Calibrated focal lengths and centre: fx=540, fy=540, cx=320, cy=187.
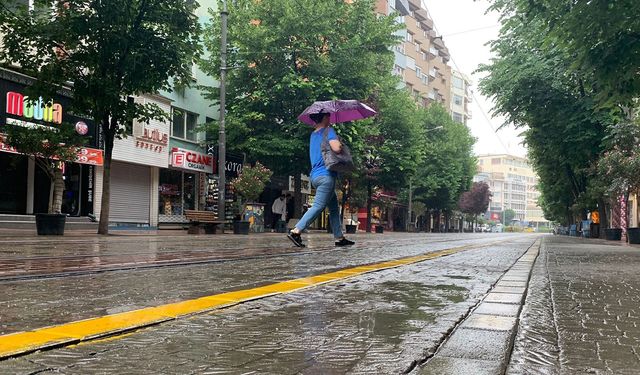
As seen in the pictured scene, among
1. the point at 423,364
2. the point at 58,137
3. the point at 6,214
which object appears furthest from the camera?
the point at 6,214

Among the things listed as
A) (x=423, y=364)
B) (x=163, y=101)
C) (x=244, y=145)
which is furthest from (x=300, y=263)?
(x=163, y=101)

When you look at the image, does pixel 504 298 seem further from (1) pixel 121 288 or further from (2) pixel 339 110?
(2) pixel 339 110

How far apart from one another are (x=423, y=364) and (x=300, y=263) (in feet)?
15.9

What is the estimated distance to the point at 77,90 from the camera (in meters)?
14.4

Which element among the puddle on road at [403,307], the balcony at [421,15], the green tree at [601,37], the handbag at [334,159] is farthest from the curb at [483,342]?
the balcony at [421,15]

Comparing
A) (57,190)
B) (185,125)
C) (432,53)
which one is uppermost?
(432,53)

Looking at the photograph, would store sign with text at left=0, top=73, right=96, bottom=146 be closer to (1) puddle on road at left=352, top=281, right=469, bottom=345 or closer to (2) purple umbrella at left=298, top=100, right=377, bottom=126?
(2) purple umbrella at left=298, top=100, right=377, bottom=126

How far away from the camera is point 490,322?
329 centimetres

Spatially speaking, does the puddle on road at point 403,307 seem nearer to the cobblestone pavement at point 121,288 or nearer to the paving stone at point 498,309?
the paving stone at point 498,309

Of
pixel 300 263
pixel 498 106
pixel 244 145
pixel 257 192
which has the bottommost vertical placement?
pixel 300 263

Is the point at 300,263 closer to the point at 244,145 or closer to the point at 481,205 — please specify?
the point at 244,145

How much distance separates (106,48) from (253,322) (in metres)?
12.7

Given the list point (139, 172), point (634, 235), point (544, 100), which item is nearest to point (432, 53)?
point (544, 100)

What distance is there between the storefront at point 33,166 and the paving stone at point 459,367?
16870mm
